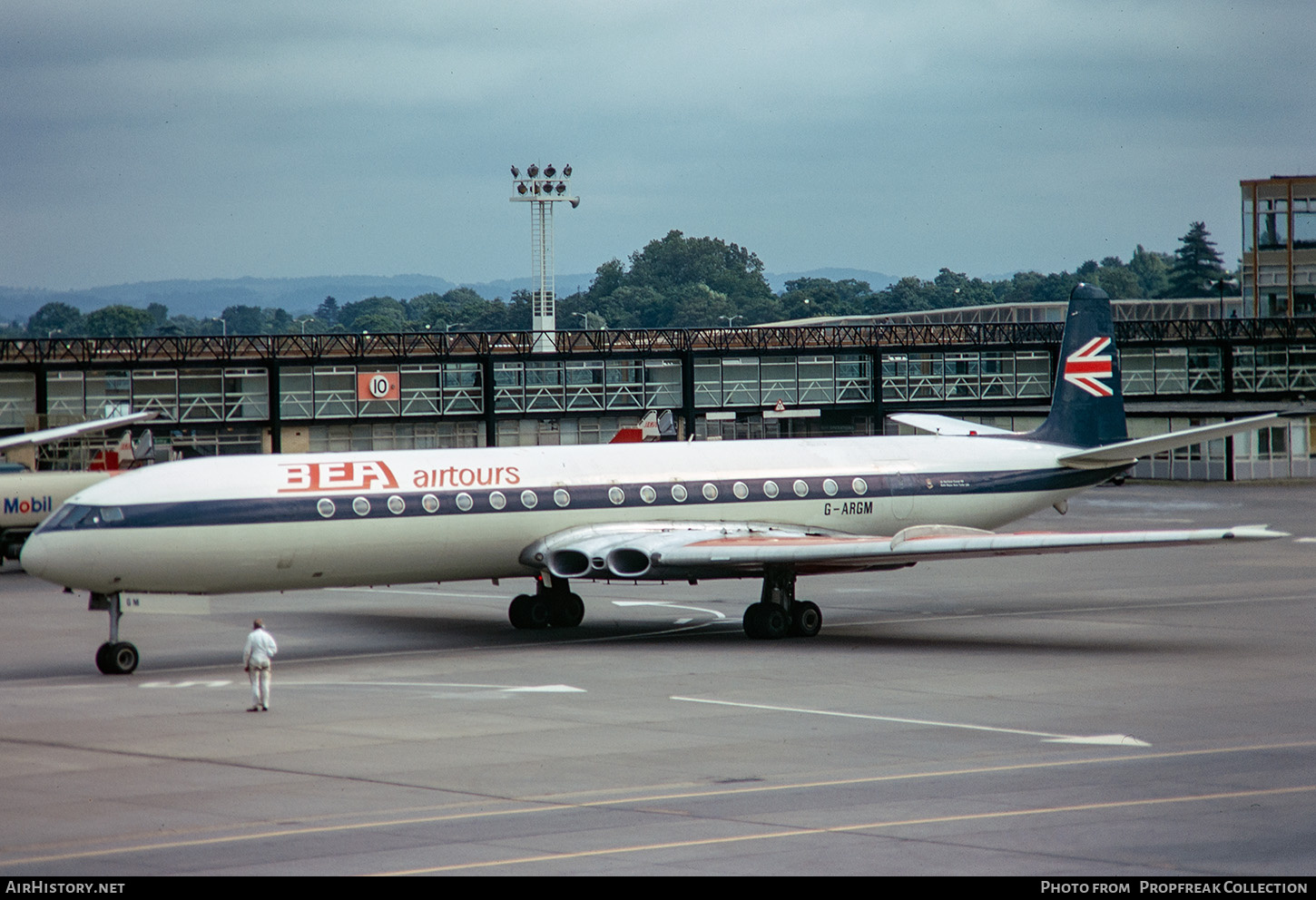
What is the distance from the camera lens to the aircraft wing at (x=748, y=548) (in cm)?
2636

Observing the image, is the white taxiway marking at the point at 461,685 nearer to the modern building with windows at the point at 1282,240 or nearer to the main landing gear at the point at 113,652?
the main landing gear at the point at 113,652

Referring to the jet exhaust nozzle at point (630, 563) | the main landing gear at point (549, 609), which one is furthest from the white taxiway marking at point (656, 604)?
the jet exhaust nozzle at point (630, 563)

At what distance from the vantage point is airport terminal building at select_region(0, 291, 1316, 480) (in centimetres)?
6412

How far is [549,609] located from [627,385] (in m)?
42.8

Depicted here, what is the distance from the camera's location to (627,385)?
7256cm

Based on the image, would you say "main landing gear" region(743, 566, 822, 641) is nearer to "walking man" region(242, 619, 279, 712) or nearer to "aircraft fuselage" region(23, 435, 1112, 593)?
"aircraft fuselage" region(23, 435, 1112, 593)

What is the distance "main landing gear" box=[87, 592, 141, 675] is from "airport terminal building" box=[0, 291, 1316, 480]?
3651cm

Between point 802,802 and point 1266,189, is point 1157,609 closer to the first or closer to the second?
point 802,802

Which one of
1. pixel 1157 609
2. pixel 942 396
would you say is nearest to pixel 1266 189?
pixel 942 396

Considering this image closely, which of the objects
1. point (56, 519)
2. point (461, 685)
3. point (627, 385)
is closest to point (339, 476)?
point (56, 519)

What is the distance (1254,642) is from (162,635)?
20.9 metres

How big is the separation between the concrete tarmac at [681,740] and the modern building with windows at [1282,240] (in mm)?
80226

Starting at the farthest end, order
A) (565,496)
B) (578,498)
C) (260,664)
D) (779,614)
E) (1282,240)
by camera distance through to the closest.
Result: (1282,240)
(578,498)
(565,496)
(779,614)
(260,664)

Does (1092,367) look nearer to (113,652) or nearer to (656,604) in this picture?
(656,604)
